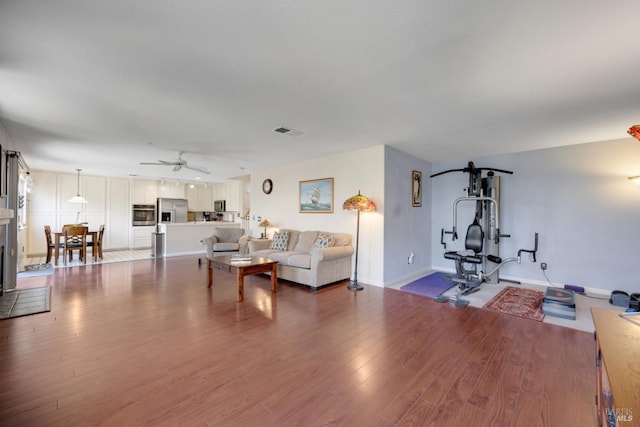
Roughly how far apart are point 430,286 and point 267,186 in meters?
4.58

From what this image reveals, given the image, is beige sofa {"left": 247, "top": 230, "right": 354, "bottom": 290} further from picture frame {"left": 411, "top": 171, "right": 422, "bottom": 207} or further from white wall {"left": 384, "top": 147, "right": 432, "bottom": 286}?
picture frame {"left": 411, "top": 171, "right": 422, "bottom": 207}

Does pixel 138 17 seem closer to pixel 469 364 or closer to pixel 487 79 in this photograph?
pixel 487 79

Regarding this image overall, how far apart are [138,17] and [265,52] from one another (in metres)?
0.82

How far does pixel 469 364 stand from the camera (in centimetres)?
228

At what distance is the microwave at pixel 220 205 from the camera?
10.7 metres

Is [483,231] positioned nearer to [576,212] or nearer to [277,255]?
[576,212]

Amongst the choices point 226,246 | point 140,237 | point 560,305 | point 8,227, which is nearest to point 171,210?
point 140,237

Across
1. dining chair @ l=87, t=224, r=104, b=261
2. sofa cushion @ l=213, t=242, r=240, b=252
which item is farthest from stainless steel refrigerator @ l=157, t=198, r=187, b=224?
sofa cushion @ l=213, t=242, r=240, b=252

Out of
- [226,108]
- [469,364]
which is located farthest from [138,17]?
[469,364]

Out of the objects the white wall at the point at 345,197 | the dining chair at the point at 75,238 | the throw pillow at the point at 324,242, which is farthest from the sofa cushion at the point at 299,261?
the dining chair at the point at 75,238

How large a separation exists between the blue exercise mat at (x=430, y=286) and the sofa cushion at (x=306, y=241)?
6.19 feet

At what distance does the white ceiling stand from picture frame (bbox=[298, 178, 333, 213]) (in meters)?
1.46

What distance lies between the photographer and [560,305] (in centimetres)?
338

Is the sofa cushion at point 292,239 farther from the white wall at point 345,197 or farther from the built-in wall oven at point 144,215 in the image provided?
the built-in wall oven at point 144,215
